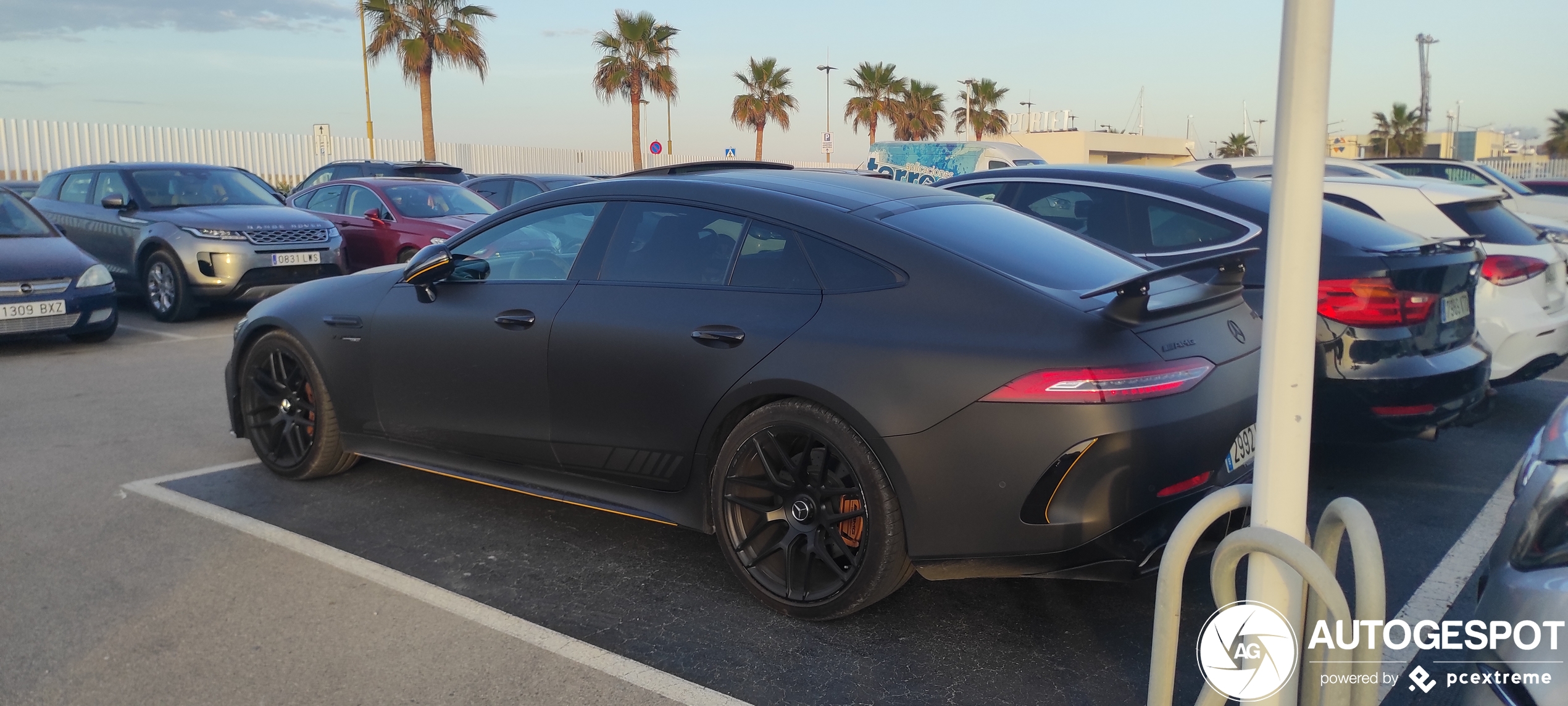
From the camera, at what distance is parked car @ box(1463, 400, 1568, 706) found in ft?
6.32

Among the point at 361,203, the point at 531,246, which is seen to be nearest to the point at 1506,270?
the point at 531,246

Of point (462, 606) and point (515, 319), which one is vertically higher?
point (515, 319)

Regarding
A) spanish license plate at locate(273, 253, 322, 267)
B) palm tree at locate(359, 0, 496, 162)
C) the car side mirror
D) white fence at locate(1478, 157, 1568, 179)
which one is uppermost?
palm tree at locate(359, 0, 496, 162)

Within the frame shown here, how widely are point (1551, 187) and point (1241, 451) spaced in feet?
52.0

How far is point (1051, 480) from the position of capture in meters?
3.05

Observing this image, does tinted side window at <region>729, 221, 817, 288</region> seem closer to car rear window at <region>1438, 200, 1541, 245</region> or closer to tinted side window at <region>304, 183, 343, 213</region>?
car rear window at <region>1438, 200, 1541, 245</region>

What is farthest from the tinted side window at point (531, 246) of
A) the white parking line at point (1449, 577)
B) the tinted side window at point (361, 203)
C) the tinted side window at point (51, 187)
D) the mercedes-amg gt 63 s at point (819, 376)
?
the tinted side window at point (51, 187)

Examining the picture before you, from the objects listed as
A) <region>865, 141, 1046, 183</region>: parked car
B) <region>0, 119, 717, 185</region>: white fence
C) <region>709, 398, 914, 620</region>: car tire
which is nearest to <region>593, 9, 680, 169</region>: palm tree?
<region>0, 119, 717, 185</region>: white fence

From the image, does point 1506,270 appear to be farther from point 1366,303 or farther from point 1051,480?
point 1051,480

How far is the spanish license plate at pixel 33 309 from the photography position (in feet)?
29.0

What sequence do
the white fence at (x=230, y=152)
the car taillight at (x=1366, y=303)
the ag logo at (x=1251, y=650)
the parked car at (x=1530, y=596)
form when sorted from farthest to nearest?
the white fence at (x=230, y=152), the car taillight at (x=1366, y=303), the ag logo at (x=1251, y=650), the parked car at (x=1530, y=596)

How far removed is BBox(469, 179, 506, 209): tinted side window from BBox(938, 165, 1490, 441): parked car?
13330 mm

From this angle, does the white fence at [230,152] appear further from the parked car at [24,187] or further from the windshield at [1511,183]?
the windshield at [1511,183]

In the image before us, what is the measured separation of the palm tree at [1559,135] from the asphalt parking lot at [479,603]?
200ft
